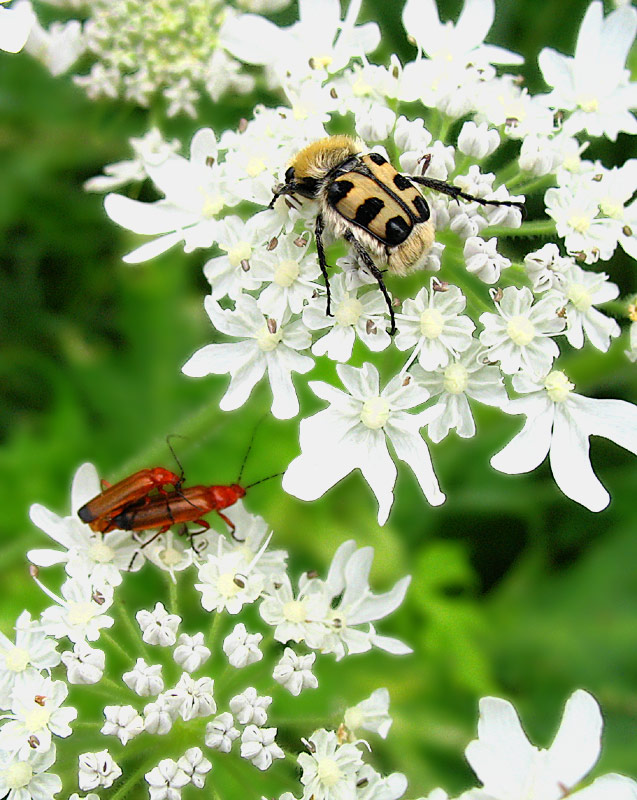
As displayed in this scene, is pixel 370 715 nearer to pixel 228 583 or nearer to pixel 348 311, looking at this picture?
Result: pixel 228 583

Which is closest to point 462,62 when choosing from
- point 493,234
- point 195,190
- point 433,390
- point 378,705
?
point 493,234

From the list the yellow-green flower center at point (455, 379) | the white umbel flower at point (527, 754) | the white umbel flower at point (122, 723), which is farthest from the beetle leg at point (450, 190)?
the white umbel flower at point (122, 723)

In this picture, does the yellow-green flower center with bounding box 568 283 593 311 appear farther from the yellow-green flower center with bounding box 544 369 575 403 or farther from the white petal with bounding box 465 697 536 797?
the white petal with bounding box 465 697 536 797

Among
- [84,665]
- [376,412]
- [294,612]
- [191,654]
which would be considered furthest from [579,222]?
[84,665]

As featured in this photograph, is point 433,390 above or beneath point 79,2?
beneath

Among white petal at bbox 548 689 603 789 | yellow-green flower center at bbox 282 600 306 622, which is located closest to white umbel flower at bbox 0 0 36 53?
yellow-green flower center at bbox 282 600 306 622

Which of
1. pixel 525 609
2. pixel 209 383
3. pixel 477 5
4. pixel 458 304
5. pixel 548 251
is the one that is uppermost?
pixel 477 5

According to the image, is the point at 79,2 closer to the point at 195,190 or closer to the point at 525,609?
the point at 195,190
